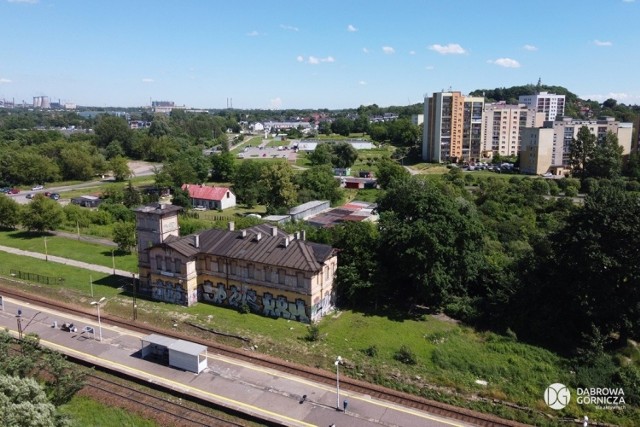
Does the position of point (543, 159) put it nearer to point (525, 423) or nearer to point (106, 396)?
point (525, 423)

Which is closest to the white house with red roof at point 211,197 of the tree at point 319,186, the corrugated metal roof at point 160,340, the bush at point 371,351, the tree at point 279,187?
the tree at point 279,187

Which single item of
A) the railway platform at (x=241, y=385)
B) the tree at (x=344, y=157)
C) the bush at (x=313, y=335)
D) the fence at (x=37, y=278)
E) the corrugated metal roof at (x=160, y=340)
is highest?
the tree at (x=344, y=157)

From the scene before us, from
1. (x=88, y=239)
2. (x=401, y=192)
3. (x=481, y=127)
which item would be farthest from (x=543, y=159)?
(x=88, y=239)

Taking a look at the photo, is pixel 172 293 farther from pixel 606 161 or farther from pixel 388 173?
pixel 606 161

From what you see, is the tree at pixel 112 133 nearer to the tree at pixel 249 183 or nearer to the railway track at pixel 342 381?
the tree at pixel 249 183

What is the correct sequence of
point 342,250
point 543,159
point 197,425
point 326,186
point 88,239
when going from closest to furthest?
point 197,425 < point 342,250 < point 88,239 < point 326,186 < point 543,159

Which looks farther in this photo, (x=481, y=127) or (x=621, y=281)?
(x=481, y=127)

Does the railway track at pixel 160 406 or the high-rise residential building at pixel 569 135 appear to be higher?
the high-rise residential building at pixel 569 135
